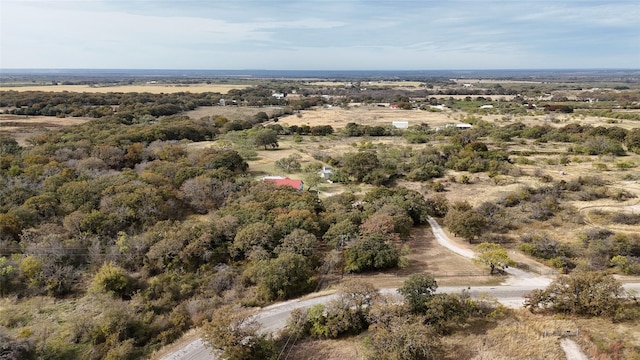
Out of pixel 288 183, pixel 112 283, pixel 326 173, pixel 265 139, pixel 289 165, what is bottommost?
pixel 112 283

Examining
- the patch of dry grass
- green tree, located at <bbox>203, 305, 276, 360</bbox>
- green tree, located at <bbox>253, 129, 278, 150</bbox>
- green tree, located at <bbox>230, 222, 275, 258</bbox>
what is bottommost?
the patch of dry grass

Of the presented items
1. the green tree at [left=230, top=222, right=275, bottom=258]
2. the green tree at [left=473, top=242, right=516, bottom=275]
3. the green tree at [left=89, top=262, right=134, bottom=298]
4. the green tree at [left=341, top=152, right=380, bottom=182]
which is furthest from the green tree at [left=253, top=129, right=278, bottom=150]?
the green tree at [left=473, top=242, right=516, bottom=275]

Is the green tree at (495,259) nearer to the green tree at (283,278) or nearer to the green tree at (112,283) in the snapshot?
the green tree at (283,278)

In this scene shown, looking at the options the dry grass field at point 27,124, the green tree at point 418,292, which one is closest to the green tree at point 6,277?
the green tree at point 418,292

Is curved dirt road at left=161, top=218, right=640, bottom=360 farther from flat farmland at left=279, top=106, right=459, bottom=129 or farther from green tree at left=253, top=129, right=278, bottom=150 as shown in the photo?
flat farmland at left=279, top=106, right=459, bottom=129

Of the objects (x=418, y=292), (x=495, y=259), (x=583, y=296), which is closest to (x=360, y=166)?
(x=495, y=259)

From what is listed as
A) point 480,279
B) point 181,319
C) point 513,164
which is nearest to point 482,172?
point 513,164

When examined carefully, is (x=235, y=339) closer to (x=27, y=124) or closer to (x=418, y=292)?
(x=418, y=292)
